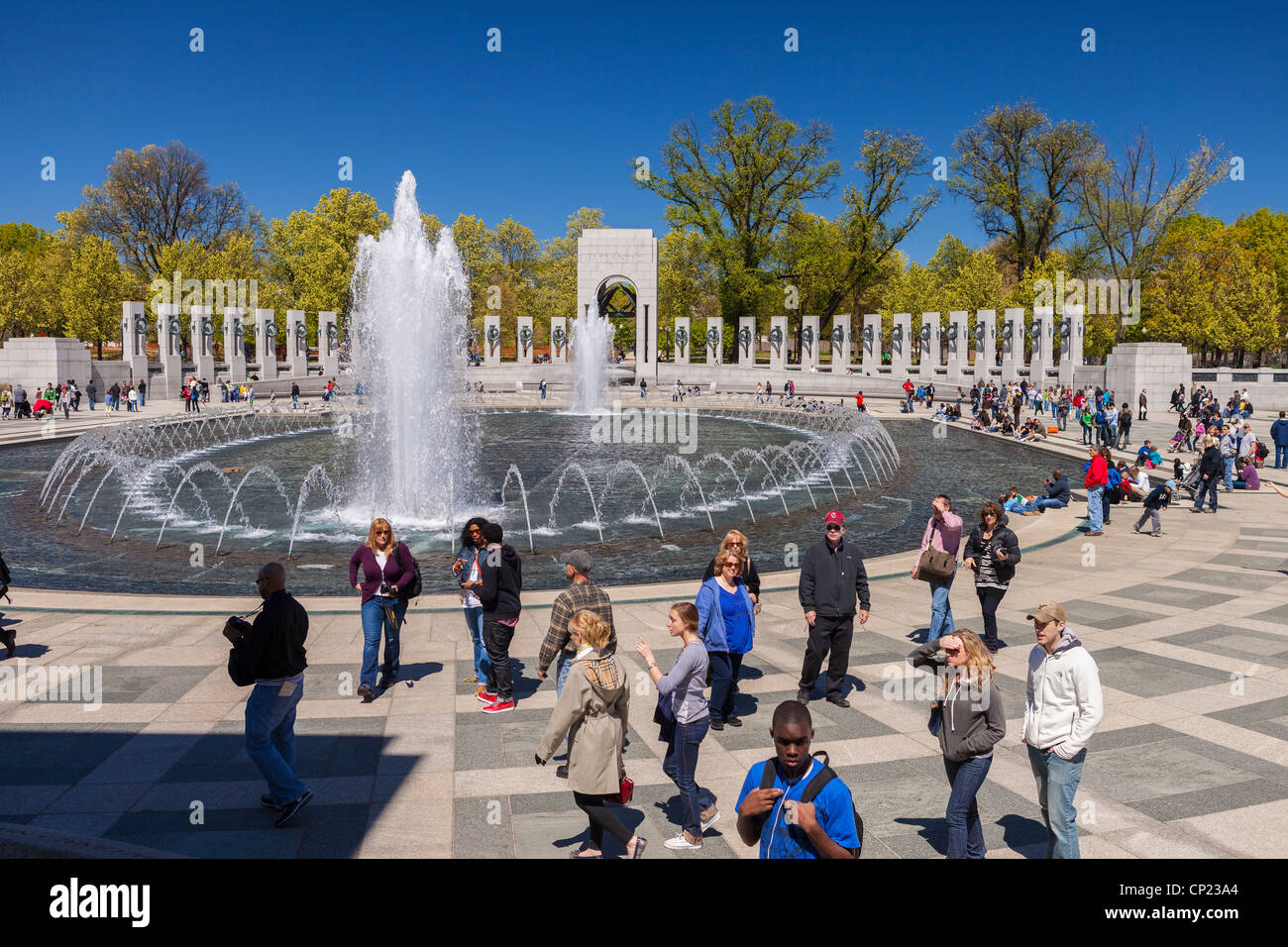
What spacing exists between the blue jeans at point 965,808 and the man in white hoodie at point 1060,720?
356 mm

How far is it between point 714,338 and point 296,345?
103 ft

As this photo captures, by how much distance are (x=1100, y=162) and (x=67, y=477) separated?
6279 cm

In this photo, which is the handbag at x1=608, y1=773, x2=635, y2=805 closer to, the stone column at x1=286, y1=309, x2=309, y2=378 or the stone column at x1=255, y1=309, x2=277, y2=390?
the stone column at x1=255, y1=309, x2=277, y2=390

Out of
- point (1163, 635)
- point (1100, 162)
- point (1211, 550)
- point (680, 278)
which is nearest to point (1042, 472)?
point (1211, 550)

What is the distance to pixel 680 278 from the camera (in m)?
88.8

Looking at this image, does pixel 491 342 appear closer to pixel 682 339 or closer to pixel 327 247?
pixel 682 339

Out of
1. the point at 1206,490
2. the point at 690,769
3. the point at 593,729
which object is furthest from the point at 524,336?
the point at 593,729

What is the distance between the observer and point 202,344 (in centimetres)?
5553

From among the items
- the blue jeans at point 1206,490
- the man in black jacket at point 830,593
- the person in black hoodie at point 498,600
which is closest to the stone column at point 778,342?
the blue jeans at point 1206,490

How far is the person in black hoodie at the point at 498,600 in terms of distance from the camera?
775cm
